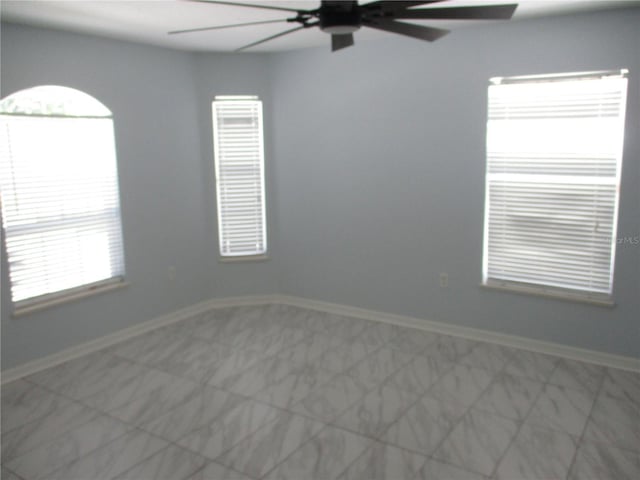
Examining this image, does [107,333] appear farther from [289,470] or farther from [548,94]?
[548,94]

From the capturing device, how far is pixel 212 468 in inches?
111

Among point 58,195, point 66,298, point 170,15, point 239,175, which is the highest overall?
point 170,15

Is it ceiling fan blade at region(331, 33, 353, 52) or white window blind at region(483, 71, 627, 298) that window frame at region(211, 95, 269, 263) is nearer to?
white window blind at region(483, 71, 627, 298)

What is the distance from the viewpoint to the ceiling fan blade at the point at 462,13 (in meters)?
2.17

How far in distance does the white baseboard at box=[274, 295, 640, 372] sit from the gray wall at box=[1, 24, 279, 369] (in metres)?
0.60

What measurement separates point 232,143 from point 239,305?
5.47 ft

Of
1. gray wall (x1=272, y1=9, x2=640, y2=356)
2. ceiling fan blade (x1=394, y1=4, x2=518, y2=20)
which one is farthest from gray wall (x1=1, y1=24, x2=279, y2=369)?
ceiling fan blade (x1=394, y1=4, x2=518, y2=20)

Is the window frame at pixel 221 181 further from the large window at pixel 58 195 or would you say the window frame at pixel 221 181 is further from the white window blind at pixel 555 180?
the white window blind at pixel 555 180

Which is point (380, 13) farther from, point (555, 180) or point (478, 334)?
point (478, 334)

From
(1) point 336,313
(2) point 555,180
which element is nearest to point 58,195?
(1) point 336,313

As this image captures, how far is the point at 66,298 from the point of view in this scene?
A: 13.6 ft

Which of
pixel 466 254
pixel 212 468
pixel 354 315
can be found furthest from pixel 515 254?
pixel 212 468

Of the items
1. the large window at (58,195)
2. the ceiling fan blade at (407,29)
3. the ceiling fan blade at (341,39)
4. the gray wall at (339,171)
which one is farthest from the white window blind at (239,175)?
the ceiling fan blade at (407,29)

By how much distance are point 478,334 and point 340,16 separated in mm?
3130
